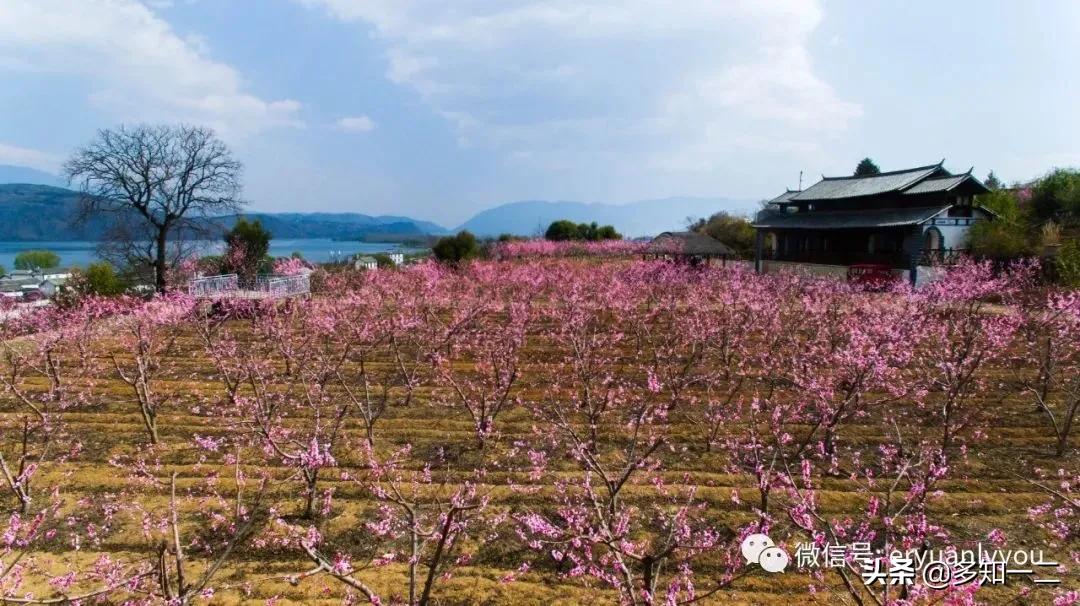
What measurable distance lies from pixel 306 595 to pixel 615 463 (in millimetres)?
4725

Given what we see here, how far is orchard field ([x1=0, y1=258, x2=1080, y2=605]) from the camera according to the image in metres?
5.75

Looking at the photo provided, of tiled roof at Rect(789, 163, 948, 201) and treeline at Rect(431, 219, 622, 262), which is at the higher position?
tiled roof at Rect(789, 163, 948, 201)

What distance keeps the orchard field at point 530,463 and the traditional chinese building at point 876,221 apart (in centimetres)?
1275

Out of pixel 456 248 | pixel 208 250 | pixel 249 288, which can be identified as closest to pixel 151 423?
pixel 249 288

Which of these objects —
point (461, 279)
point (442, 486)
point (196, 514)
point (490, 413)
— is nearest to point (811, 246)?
point (461, 279)

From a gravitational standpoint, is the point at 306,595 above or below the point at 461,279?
below

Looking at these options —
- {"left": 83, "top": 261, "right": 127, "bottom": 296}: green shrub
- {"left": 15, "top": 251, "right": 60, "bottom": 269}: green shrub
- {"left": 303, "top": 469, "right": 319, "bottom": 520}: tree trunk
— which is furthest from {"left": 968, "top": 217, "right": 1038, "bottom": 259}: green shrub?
{"left": 15, "top": 251, "right": 60, "bottom": 269}: green shrub

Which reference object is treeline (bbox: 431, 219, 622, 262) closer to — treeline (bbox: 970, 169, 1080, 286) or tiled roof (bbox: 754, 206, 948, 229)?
tiled roof (bbox: 754, 206, 948, 229)

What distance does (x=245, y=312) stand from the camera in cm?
2052

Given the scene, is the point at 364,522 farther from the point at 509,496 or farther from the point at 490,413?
the point at 490,413

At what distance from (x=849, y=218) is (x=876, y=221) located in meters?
3.01

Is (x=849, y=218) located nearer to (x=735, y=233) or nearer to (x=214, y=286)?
(x=735, y=233)

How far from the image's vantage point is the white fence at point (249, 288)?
2048cm

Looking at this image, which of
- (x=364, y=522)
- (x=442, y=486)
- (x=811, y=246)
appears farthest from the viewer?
(x=811, y=246)
